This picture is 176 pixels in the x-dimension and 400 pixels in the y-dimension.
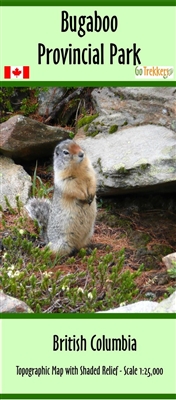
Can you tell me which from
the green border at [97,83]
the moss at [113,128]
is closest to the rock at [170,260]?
the green border at [97,83]

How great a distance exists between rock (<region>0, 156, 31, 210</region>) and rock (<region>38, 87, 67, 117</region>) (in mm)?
1303

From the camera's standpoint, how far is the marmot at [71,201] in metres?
7.26

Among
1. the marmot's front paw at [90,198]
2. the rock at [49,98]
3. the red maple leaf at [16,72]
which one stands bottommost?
the marmot's front paw at [90,198]

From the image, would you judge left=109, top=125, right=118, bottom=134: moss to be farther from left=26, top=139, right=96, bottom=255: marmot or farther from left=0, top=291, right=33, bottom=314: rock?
left=0, top=291, right=33, bottom=314: rock

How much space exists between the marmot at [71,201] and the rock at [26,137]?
157 cm

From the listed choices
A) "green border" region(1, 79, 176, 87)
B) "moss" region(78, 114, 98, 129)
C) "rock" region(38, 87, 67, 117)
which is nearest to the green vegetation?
"green border" region(1, 79, 176, 87)

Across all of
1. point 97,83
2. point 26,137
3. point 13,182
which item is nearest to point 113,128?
point 26,137

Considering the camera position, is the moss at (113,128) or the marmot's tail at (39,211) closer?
the marmot's tail at (39,211)

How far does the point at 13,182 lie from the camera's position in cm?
876

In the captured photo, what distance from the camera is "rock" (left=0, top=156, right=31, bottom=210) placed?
8570 millimetres

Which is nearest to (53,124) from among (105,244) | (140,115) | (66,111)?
(66,111)

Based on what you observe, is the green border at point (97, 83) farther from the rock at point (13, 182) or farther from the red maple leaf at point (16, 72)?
the rock at point (13, 182)

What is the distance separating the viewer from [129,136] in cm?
833

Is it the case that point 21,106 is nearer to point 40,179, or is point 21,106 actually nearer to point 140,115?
point 40,179
